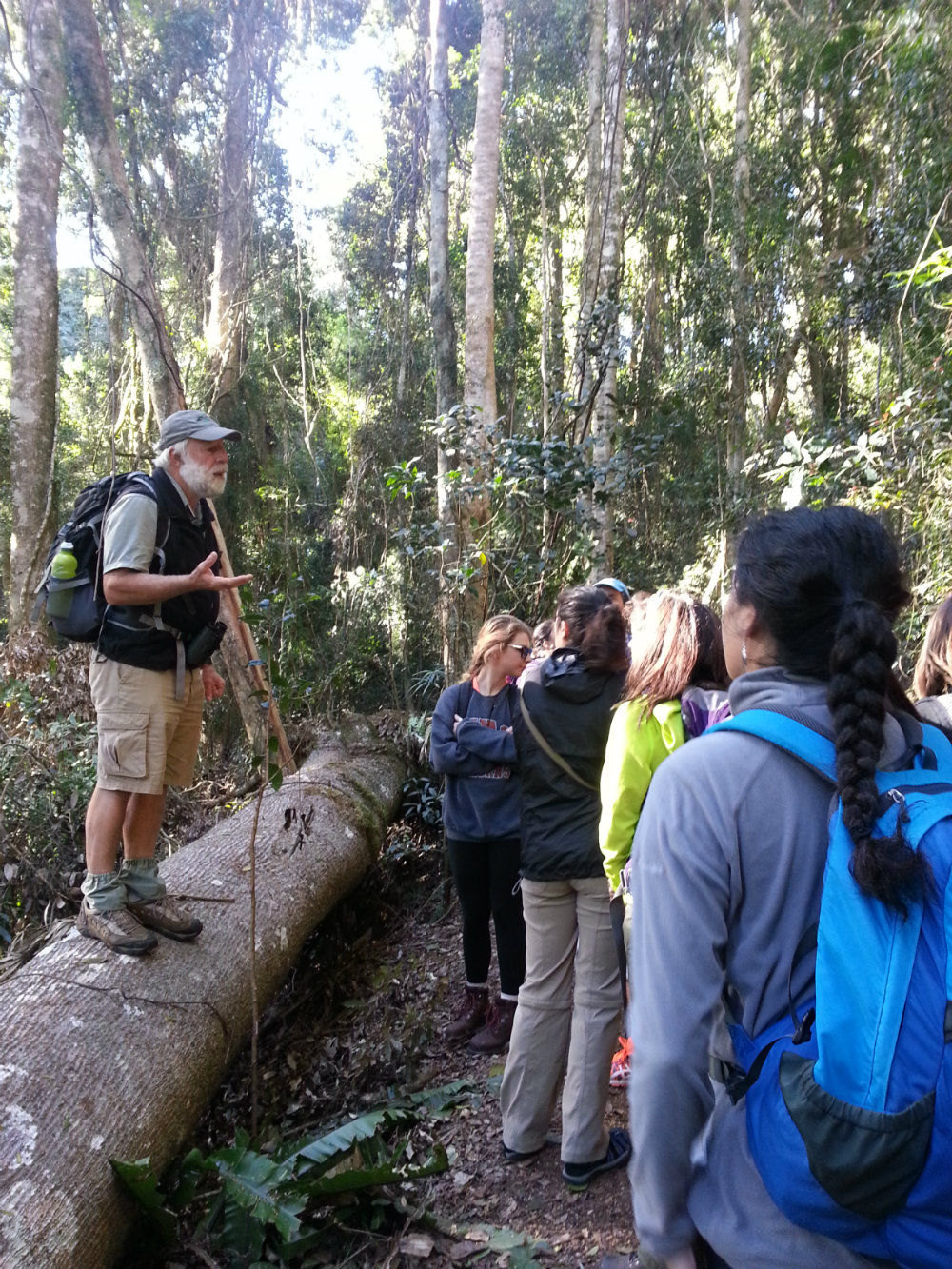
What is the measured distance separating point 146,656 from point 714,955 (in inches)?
108

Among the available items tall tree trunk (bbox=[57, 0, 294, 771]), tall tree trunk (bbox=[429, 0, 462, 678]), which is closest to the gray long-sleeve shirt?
tall tree trunk (bbox=[429, 0, 462, 678])

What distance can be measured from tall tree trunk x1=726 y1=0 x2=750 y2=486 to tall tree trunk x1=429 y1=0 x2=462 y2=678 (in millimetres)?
6023

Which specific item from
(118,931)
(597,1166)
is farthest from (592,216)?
(597,1166)

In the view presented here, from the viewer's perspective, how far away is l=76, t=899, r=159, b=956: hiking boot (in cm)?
339

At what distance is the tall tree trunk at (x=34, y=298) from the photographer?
8664 millimetres

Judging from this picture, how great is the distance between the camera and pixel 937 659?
10.3 feet

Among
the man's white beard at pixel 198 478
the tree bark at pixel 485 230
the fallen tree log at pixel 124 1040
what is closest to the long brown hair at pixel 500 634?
the fallen tree log at pixel 124 1040

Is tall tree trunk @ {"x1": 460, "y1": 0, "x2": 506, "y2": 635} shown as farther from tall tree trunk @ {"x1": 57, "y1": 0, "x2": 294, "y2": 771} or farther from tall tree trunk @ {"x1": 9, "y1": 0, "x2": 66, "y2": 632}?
tall tree trunk @ {"x1": 9, "y1": 0, "x2": 66, "y2": 632}

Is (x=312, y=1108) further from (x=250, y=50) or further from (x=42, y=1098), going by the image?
A: (x=250, y=50)

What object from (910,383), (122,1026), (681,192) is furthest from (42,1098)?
(681,192)

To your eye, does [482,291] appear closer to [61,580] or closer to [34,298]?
[34,298]

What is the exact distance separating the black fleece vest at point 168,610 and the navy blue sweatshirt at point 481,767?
123 cm

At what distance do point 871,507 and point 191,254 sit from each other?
12.9 metres

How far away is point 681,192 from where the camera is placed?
16266mm
